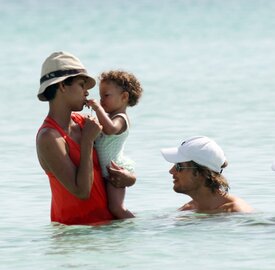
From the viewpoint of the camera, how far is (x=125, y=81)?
377 inches

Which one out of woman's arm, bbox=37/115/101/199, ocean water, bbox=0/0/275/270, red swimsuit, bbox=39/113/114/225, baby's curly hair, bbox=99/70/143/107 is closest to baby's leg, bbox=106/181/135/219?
red swimsuit, bbox=39/113/114/225

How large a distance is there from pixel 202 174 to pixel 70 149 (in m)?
1.03

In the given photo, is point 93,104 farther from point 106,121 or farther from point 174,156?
point 174,156

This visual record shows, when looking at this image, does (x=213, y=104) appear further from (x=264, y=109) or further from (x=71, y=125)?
(x=71, y=125)

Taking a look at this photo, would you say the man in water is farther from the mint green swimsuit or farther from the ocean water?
the mint green swimsuit

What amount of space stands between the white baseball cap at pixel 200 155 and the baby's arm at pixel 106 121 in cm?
56

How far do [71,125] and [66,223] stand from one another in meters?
0.62

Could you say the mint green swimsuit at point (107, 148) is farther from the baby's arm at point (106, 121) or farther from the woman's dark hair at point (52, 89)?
the woman's dark hair at point (52, 89)

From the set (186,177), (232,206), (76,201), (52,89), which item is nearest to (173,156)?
(186,177)

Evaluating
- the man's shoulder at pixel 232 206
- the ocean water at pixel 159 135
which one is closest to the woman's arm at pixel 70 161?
the ocean water at pixel 159 135

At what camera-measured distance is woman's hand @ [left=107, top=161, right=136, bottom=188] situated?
30.6 ft

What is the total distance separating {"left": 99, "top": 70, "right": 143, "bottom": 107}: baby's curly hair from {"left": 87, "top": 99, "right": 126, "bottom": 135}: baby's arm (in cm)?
26

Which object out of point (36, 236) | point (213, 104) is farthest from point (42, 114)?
point (36, 236)

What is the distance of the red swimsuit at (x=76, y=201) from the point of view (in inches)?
364
